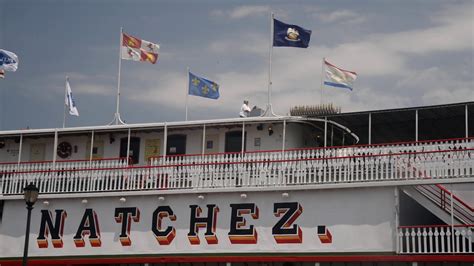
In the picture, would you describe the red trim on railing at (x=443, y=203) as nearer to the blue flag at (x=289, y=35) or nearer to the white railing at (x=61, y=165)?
the blue flag at (x=289, y=35)

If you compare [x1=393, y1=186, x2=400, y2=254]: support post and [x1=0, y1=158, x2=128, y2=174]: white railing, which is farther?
[x1=0, y1=158, x2=128, y2=174]: white railing

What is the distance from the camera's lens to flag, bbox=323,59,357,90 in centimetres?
3256

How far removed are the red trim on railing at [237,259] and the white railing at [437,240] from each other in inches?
8.1

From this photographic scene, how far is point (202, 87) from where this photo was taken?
111ft

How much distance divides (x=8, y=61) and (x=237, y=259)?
1470cm

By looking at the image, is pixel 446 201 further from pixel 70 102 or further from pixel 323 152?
pixel 70 102

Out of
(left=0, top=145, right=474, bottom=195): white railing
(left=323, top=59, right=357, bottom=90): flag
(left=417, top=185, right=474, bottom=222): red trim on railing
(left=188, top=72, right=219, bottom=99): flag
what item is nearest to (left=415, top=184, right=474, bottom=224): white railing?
(left=417, top=185, right=474, bottom=222): red trim on railing

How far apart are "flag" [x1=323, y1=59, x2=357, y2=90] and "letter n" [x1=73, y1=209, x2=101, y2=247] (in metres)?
10.3

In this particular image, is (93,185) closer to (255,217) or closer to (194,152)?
(194,152)

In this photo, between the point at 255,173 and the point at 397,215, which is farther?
the point at 255,173

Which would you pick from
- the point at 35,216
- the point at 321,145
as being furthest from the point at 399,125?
the point at 35,216

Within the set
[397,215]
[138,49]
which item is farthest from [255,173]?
[138,49]

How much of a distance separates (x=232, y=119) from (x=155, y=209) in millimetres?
4300

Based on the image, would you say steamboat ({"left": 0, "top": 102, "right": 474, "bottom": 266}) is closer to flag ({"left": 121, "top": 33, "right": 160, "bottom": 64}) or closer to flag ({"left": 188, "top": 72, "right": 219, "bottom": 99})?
flag ({"left": 188, "top": 72, "right": 219, "bottom": 99})
